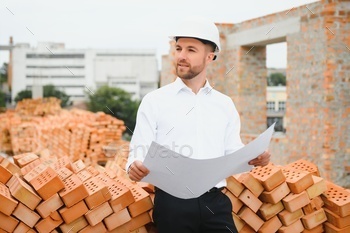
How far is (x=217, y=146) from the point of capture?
2.93 meters

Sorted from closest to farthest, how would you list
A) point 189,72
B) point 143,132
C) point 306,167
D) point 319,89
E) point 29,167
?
point 143,132 < point 189,72 < point 29,167 < point 306,167 < point 319,89

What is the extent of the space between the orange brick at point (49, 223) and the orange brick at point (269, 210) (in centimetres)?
138

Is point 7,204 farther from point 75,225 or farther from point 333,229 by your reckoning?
point 333,229

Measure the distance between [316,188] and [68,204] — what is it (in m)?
1.76

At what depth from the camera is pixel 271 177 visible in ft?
11.8

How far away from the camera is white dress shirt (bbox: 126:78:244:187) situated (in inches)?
109

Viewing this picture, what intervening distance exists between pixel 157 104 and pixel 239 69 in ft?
30.3

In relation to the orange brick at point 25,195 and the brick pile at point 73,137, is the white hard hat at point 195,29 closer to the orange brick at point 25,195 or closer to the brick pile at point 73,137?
the orange brick at point 25,195

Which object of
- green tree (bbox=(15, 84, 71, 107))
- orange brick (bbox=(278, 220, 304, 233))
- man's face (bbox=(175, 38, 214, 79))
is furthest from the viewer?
green tree (bbox=(15, 84, 71, 107))

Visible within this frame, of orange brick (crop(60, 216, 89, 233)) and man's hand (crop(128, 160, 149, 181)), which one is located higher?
man's hand (crop(128, 160, 149, 181))

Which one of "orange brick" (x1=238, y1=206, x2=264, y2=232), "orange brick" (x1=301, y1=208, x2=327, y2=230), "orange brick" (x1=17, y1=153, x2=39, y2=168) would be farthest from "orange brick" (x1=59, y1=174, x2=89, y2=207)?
"orange brick" (x1=301, y1=208, x2=327, y2=230)

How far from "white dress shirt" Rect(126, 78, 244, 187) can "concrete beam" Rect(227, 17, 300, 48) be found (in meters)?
7.00

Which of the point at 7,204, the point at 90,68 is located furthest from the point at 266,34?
the point at 90,68

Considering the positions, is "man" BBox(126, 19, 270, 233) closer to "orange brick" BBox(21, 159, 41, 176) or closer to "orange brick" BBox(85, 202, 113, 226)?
"orange brick" BBox(85, 202, 113, 226)
